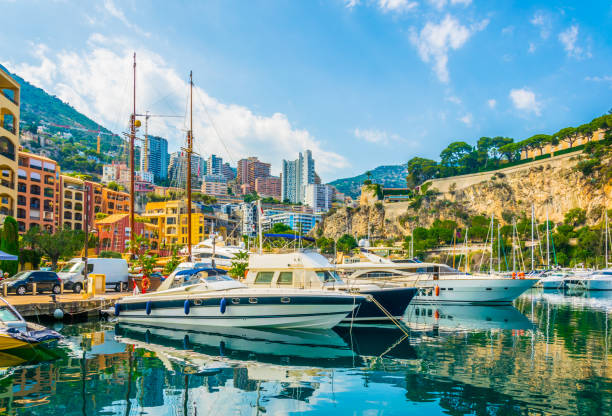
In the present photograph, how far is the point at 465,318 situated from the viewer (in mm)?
22312

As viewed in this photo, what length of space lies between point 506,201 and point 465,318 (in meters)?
76.1

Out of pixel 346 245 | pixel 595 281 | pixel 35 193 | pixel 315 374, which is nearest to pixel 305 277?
pixel 315 374

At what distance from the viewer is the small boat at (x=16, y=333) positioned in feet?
36.6

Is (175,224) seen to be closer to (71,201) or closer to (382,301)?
(71,201)

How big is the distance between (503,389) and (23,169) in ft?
219

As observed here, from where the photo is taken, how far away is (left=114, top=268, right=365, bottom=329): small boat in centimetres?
1520

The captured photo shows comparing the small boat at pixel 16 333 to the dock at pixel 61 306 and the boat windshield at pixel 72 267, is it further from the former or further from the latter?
the boat windshield at pixel 72 267

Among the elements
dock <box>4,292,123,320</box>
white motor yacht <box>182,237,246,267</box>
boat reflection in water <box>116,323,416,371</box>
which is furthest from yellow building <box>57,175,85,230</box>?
boat reflection in water <box>116,323,416,371</box>

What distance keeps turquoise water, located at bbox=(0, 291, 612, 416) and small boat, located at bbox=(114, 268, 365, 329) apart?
1.69ft

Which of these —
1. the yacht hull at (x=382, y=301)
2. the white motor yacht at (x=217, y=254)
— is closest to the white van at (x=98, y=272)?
the white motor yacht at (x=217, y=254)

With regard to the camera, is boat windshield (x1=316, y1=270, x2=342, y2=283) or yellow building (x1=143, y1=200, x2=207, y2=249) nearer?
boat windshield (x1=316, y1=270, x2=342, y2=283)

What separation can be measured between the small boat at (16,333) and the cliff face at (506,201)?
81.9 meters

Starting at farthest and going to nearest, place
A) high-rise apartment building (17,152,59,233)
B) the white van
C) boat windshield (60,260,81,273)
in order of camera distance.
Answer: high-rise apartment building (17,152,59,233)
boat windshield (60,260,81,273)
the white van

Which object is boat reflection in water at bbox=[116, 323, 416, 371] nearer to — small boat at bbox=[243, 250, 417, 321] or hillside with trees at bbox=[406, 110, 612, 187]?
small boat at bbox=[243, 250, 417, 321]
